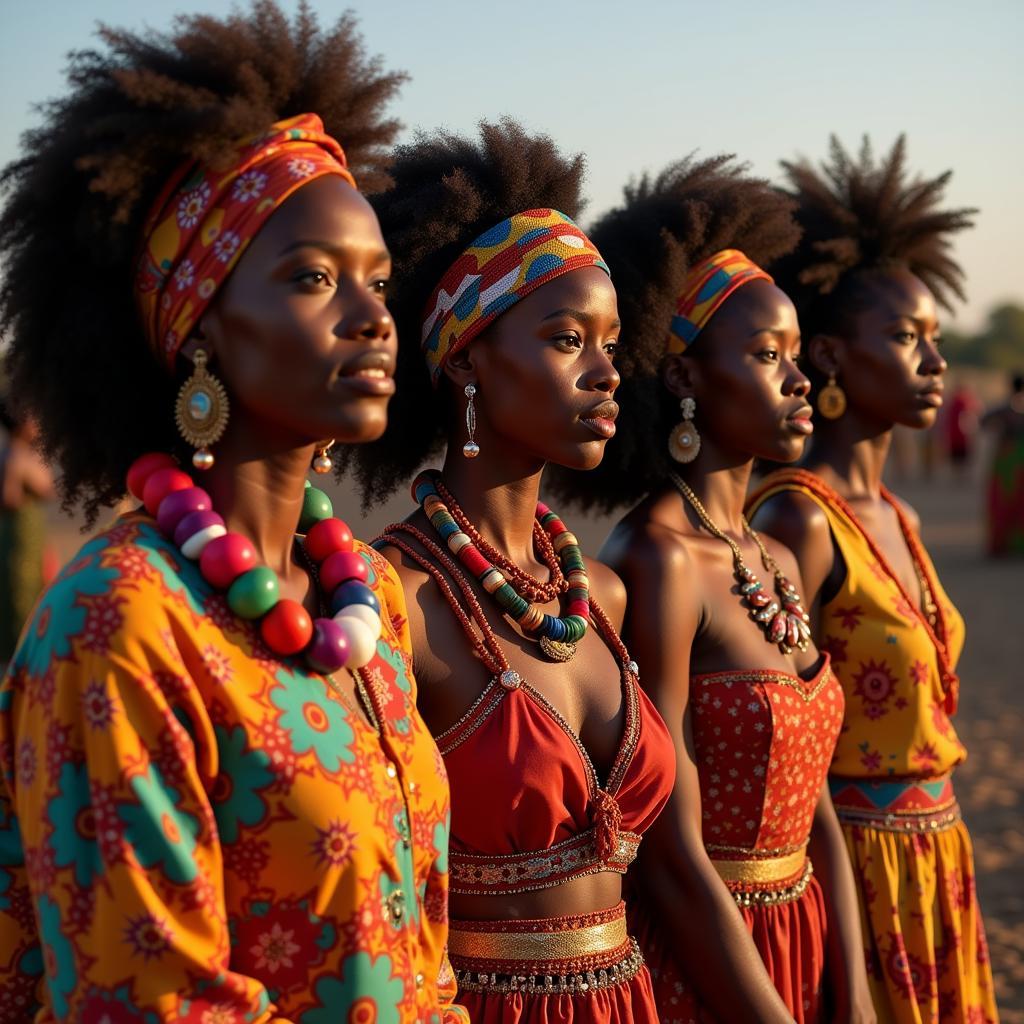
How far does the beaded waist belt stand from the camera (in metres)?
3.08

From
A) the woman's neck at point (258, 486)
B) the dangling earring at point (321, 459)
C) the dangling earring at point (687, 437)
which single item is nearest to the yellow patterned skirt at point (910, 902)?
the dangling earring at point (687, 437)

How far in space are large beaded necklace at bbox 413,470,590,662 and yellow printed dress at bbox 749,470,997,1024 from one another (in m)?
1.37

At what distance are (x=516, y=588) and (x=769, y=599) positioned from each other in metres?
1.01

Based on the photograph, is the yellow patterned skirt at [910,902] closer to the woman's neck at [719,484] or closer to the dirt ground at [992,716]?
the woman's neck at [719,484]

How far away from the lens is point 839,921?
4051 mm

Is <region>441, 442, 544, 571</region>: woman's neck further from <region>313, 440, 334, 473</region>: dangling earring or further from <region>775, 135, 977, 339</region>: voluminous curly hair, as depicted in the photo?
<region>775, 135, 977, 339</region>: voluminous curly hair

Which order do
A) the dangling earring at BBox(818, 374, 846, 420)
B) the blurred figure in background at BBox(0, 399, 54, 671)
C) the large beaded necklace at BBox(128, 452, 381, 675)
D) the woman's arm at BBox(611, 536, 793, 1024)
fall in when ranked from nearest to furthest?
the large beaded necklace at BBox(128, 452, 381, 675)
the woman's arm at BBox(611, 536, 793, 1024)
the dangling earring at BBox(818, 374, 846, 420)
the blurred figure in background at BBox(0, 399, 54, 671)

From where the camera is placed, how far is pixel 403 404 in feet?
11.7

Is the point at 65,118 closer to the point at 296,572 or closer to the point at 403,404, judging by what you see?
the point at 296,572

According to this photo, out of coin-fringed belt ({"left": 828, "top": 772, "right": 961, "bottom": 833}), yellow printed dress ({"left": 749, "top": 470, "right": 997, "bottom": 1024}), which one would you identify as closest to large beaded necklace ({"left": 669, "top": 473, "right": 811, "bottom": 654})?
yellow printed dress ({"left": 749, "top": 470, "right": 997, "bottom": 1024})

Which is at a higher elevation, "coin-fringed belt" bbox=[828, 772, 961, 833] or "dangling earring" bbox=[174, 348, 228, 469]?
"dangling earring" bbox=[174, 348, 228, 469]

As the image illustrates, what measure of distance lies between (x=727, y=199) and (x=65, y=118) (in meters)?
2.29

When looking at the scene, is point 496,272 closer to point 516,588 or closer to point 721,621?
point 516,588

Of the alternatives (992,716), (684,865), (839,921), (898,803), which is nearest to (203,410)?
(684,865)
